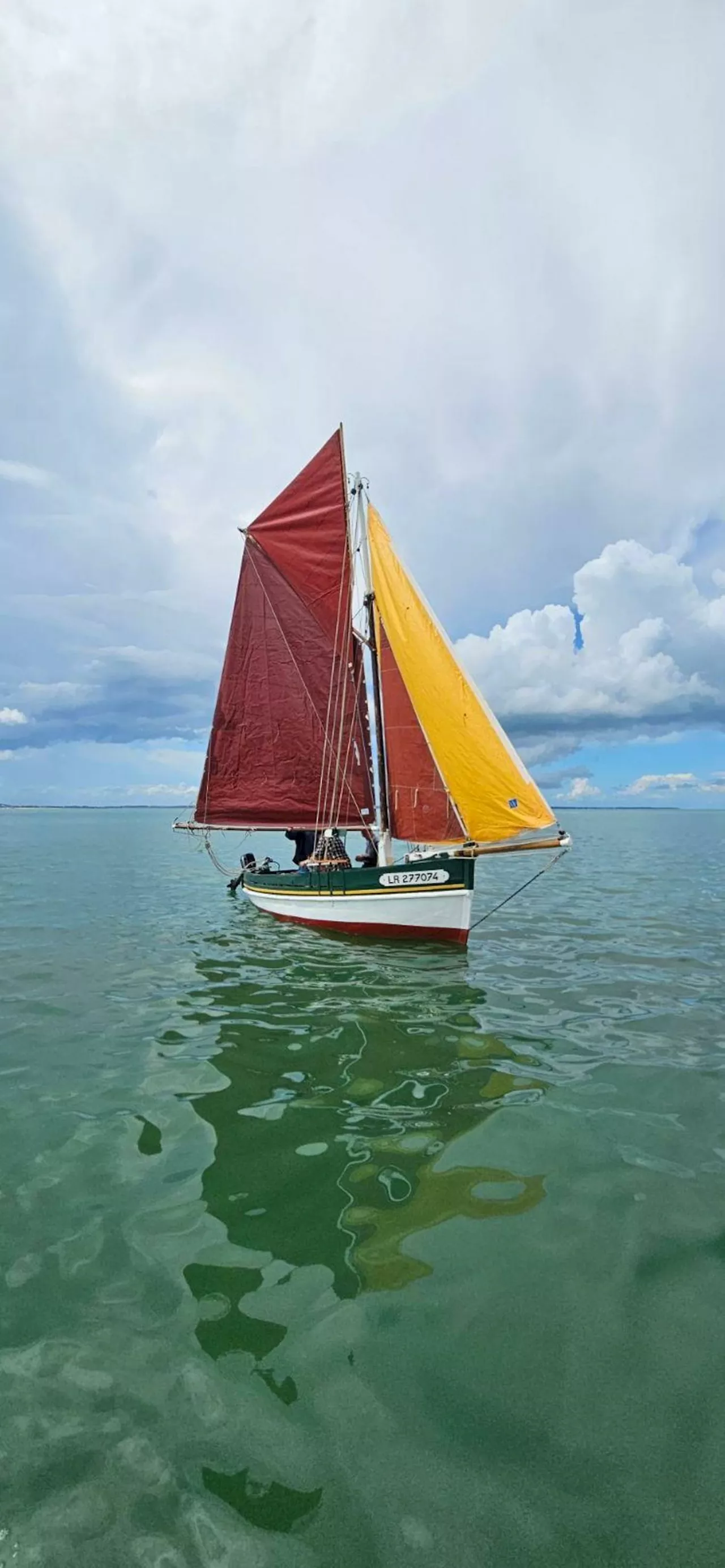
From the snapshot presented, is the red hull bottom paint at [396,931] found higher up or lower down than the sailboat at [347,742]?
lower down

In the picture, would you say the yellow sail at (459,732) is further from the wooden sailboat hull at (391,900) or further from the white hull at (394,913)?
the white hull at (394,913)

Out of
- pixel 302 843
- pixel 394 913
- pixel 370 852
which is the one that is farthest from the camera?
pixel 302 843

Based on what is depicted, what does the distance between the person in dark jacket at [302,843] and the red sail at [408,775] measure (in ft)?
19.0

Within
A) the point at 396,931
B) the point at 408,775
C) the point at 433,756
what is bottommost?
the point at 396,931

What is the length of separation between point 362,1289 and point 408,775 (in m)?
15.3

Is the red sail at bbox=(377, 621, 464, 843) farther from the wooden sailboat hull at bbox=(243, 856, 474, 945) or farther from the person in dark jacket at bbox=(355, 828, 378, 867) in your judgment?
the person in dark jacket at bbox=(355, 828, 378, 867)

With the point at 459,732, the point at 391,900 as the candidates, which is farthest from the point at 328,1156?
the point at 459,732

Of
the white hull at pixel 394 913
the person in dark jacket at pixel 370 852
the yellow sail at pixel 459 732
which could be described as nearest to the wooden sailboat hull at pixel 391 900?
the white hull at pixel 394 913

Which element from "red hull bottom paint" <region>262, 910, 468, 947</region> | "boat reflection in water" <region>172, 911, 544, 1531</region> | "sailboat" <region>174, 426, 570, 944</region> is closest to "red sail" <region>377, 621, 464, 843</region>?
"sailboat" <region>174, 426, 570, 944</region>

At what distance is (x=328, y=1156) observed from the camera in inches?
271

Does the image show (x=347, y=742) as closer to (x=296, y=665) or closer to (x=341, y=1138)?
(x=296, y=665)

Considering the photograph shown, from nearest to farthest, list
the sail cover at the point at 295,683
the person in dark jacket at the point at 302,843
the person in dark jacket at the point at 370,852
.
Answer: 1. the person in dark jacket at the point at 370,852
2. the sail cover at the point at 295,683
3. the person in dark jacket at the point at 302,843

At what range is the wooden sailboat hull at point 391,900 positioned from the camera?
17.6 meters

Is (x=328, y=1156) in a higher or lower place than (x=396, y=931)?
lower
